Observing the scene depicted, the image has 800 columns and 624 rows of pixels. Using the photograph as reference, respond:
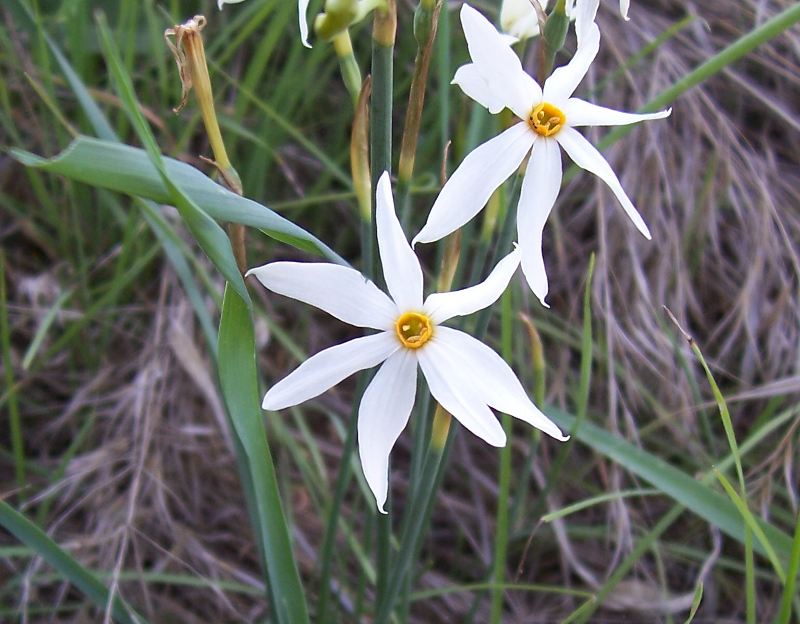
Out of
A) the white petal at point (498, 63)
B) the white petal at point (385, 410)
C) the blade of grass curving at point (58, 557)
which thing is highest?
the white petal at point (498, 63)

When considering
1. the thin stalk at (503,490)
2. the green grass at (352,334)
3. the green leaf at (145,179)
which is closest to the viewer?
the green leaf at (145,179)

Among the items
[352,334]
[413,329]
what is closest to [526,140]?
[413,329]

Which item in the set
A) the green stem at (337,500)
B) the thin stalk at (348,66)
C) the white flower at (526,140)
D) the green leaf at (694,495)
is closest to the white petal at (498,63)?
the white flower at (526,140)

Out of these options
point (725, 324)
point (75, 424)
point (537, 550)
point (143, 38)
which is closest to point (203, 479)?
point (75, 424)

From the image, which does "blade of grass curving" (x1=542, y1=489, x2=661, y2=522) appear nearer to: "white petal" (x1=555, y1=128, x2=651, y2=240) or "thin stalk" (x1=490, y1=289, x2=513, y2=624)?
"thin stalk" (x1=490, y1=289, x2=513, y2=624)

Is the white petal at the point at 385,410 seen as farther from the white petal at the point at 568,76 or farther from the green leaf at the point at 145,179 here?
the white petal at the point at 568,76

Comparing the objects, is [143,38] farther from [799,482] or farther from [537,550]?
[799,482]

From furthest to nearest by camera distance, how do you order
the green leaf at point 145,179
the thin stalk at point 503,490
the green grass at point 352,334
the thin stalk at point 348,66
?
the green grass at point 352,334 → the thin stalk at point 503,490 → the thin stalk at point 348,66 → the green leaf at point 145,179
